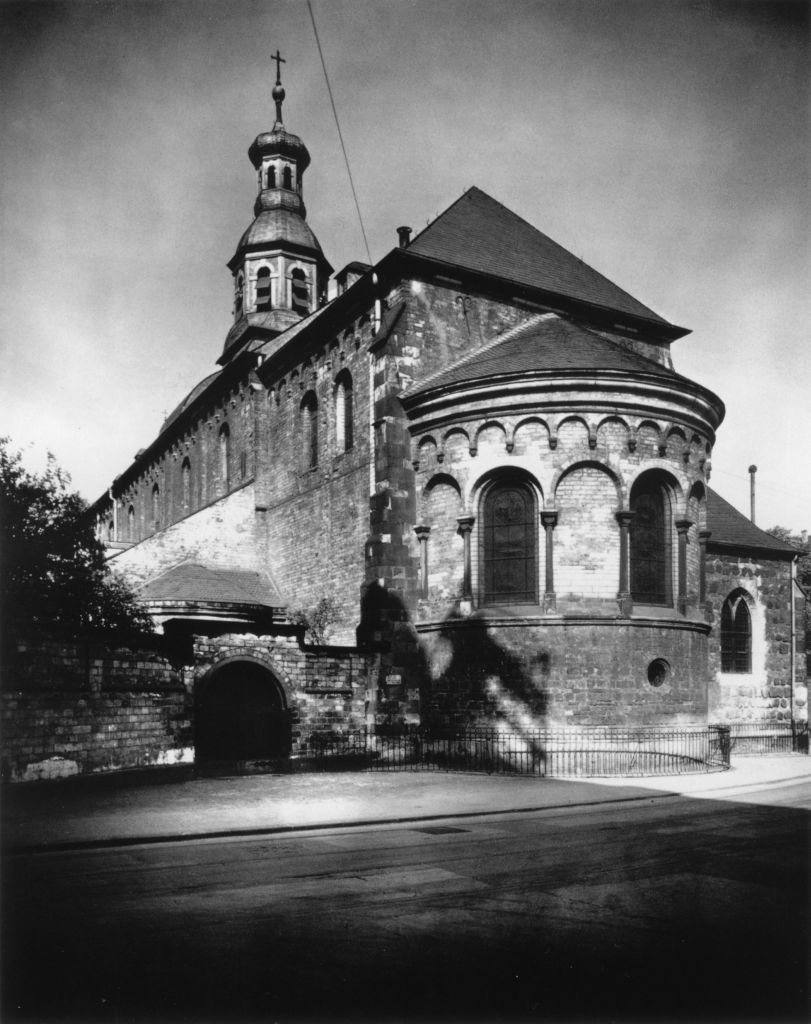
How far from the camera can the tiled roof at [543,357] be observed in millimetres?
20219

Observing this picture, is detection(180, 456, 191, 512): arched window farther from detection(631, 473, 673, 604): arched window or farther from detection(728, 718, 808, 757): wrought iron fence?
detection(728, 718, 808, 757): wrought iron fence

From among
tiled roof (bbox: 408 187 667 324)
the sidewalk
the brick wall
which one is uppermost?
tiled roof (bbox: 408 187 667 324)

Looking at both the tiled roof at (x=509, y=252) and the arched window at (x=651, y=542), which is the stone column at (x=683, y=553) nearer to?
the arched window at (x=651, y=542)

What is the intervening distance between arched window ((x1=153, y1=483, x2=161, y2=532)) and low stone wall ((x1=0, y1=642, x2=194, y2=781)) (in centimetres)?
2705

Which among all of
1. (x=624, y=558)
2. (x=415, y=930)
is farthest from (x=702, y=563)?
(x=415, y=930)

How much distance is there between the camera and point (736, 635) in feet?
85.4

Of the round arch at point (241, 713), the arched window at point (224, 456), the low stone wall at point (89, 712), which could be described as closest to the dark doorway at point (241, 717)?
the round arch at point (241, 713)

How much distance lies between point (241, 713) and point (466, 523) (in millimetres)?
6430

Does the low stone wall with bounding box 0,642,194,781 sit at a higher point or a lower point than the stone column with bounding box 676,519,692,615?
lower

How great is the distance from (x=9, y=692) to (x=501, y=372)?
11.8 meters

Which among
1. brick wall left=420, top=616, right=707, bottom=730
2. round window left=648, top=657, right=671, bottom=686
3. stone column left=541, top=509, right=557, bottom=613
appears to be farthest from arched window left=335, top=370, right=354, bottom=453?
round window left=648, top=657, right=671, bottom=686

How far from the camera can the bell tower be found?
39.4 meters

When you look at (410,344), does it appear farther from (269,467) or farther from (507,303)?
(269,467)

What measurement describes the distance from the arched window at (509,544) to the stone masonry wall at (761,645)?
300 inches
